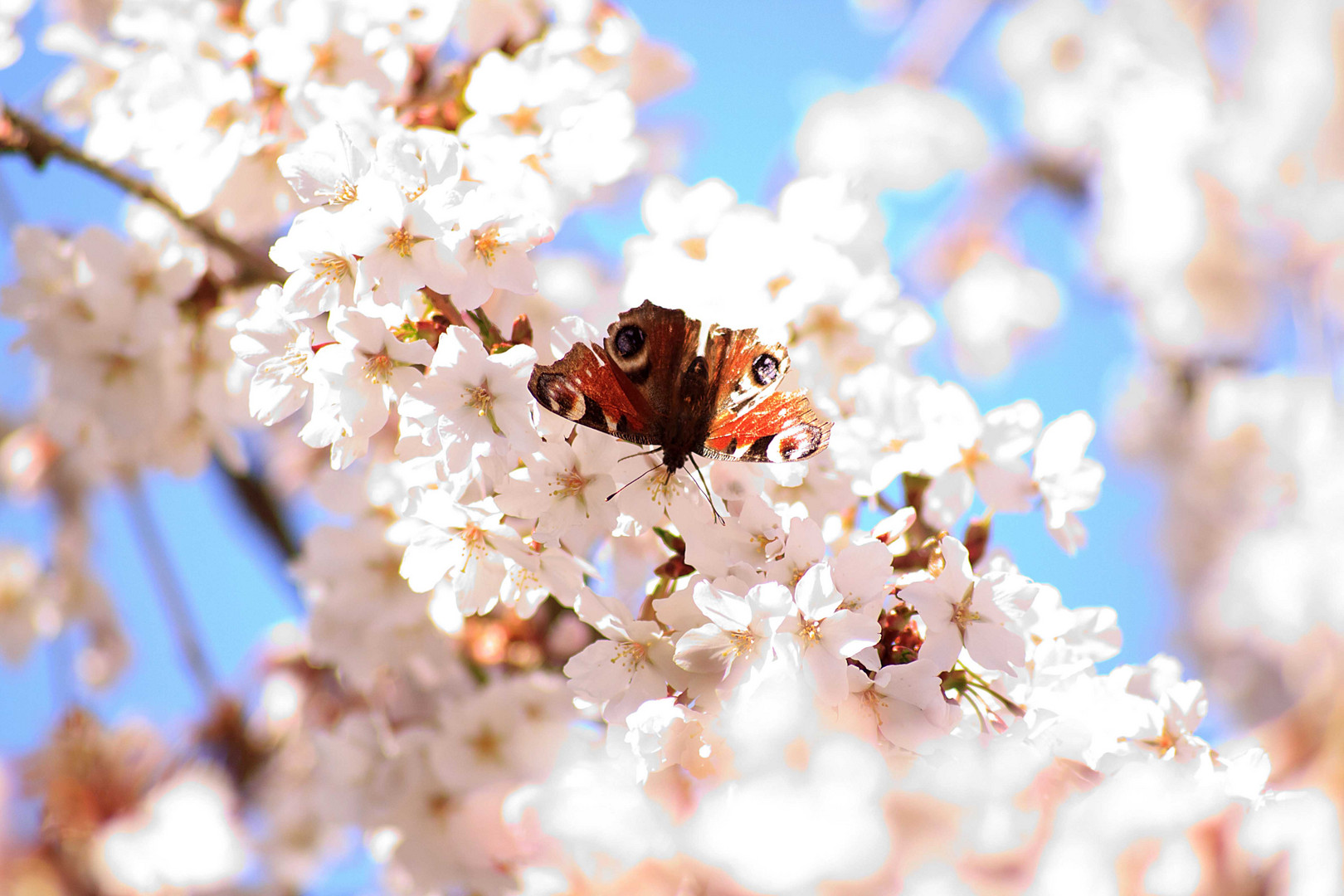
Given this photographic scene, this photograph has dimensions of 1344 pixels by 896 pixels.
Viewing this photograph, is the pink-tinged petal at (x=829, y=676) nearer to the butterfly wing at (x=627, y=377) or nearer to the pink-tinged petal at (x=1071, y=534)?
the butterfly wing at (x=627, y=377)

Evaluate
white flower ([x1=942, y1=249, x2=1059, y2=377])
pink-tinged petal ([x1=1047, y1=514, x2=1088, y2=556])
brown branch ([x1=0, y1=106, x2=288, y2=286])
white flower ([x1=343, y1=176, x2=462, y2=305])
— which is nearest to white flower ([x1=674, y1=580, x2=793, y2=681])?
white flower ([x1=343, y1=176, x2=462, y2=305])

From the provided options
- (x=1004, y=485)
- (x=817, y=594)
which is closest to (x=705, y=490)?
(x=817, y=594)

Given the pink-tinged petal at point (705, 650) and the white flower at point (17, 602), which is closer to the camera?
the pink-tinged petal at point (705, 650)

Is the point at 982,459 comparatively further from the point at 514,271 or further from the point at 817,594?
the point at 514,271

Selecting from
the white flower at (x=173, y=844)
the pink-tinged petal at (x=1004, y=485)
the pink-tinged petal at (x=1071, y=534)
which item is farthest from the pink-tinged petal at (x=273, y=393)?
the white flower at (x=173, y=844)

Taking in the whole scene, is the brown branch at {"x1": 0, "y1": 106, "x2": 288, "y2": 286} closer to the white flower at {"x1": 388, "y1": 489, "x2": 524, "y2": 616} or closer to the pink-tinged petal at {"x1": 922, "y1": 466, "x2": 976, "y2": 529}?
the white flower at {"x1": 388, "y1": 489, "x2": 524, "y2": 616}

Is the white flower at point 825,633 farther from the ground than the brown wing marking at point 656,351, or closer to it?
closer to it

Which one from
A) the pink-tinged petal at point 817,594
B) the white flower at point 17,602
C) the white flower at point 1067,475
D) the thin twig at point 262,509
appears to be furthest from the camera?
the white flower at point 17,602
